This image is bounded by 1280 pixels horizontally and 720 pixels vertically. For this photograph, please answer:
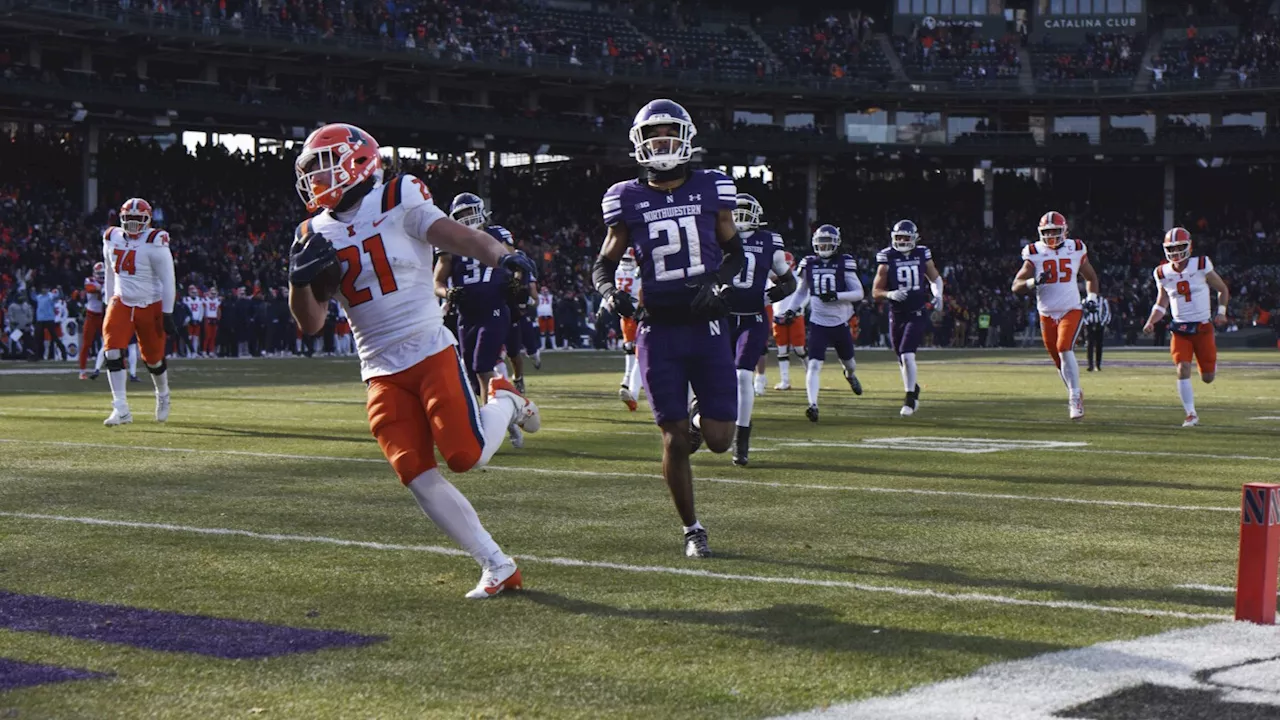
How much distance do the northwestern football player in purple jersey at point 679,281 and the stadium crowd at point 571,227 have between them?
27819 millimetres

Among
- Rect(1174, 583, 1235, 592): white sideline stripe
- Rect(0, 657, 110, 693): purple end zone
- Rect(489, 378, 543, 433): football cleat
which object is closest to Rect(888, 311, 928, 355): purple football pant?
Rect(489, 378, 543, 433): football cleat

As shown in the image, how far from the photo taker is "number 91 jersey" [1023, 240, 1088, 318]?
1638 centimetres

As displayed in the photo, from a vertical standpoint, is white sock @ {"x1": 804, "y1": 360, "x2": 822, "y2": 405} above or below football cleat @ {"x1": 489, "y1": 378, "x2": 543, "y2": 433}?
below

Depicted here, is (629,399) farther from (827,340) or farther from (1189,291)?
(1189,291)

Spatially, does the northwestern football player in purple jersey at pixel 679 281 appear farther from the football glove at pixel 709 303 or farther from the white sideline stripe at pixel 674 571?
the white sideline stripe at pixel 674 571

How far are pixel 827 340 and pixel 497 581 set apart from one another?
12.0 metres

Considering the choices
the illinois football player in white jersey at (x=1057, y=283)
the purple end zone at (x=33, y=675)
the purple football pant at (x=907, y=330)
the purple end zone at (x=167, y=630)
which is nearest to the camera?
the purple end zone at (x=33, y=675)

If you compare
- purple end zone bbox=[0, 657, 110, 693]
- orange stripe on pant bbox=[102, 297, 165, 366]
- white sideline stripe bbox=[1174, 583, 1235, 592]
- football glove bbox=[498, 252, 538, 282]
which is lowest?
white sideline stripe bbox=[1174, 583, 1235, 592]

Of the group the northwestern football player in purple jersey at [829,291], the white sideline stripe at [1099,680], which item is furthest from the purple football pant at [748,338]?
the white sideline stripe at [1099,680]

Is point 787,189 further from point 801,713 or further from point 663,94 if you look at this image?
point 801,713

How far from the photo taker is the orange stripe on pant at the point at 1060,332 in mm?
16141

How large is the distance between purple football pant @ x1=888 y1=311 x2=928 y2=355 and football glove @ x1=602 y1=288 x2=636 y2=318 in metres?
9.98

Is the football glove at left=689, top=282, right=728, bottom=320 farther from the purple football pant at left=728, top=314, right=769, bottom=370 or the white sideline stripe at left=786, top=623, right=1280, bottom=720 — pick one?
the purple football pant at left=728, top=314, right=769, bottom=370

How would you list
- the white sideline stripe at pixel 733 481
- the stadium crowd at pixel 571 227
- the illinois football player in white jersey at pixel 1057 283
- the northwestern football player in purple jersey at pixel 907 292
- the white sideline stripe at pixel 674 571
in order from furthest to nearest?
the stadium crowd at pixel 571 227, the northwestern football player in purple jersey at pixel 907 292, the illinois football player in white jersey at pixel 1057 283, the white sideline stripe at pixel 733 481, the white sideline stripe at pixel 674 571
